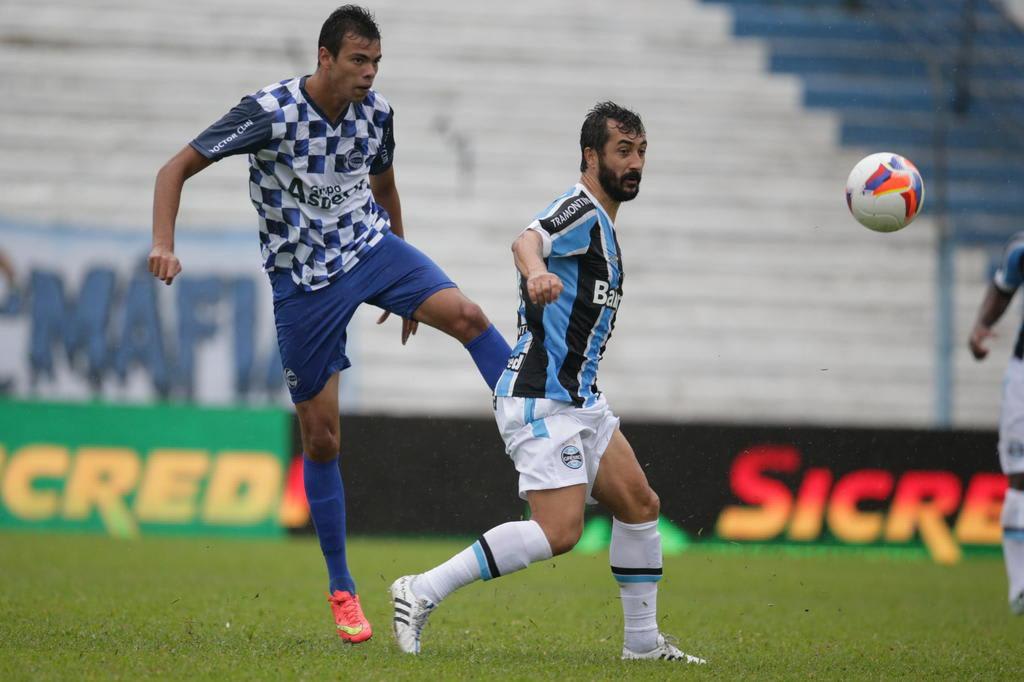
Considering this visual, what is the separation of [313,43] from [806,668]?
11.8 metres

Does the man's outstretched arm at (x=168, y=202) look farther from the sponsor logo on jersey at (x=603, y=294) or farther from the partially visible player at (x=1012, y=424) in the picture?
the partially visible player at (x=1012, y=424)

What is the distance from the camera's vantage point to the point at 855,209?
6.27 m

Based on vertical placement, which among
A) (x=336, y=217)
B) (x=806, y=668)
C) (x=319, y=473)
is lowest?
(x=806, y=668)

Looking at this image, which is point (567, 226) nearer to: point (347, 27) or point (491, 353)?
point (491, 353)

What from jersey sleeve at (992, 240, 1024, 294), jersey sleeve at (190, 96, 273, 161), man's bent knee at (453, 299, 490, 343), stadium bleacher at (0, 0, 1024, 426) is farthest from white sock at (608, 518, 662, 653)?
stadium bleacher at (0, 0, 1024, 426)

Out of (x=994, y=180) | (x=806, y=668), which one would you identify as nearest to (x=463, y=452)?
(x=806, y=668)

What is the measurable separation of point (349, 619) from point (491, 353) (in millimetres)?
1199

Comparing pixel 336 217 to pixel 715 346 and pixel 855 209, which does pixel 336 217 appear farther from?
pixel 715 346

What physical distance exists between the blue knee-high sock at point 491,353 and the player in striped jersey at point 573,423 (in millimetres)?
481

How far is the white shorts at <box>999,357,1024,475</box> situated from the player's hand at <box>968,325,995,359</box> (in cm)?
20

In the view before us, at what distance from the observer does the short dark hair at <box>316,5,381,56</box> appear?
548 centimetres

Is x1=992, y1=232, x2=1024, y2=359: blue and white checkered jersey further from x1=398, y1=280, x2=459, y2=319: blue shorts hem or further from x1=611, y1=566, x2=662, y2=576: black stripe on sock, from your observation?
x1=398, y1=280, x2=459, y2=319: blue shorts hem

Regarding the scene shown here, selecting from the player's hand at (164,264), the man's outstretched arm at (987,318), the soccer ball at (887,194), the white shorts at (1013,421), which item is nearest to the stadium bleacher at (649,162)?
the man's outstretched arm at (987,318)

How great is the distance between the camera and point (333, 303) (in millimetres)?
5785
